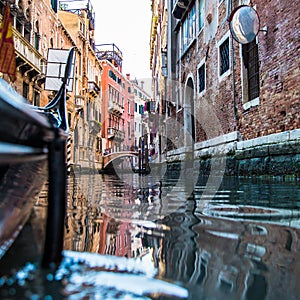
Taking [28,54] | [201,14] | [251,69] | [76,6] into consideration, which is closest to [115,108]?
[76,6]

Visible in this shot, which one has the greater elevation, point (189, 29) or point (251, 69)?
point (189, 29)

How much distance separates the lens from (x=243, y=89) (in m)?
6.36

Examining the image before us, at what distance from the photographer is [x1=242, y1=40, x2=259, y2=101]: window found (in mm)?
5980

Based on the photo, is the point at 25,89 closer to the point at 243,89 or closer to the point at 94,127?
the point at 243,89

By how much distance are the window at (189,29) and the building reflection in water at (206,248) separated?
9574 mm

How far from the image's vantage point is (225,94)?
731 cm

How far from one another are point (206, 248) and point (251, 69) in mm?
5715

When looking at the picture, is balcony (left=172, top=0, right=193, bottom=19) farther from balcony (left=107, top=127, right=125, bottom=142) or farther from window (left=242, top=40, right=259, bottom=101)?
balcony (left=107, top=127, right=125, bottom=142)

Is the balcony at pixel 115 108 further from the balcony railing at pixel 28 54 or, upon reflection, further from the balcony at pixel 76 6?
the balcony railing at pixel 28 54

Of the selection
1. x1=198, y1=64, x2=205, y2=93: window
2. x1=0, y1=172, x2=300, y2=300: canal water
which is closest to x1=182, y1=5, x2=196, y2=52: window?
x1=198, y1=64, x2=205, y2=93: window

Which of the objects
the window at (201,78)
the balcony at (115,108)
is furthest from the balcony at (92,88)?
the window at (201,78)

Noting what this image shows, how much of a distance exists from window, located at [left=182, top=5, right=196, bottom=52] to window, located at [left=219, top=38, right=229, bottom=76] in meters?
2.75

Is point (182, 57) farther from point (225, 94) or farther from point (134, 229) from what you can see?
point (134, 229)

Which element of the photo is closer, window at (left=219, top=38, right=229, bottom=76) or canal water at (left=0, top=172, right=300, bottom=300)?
canal water at (left=0, top=172, right=300, bottom=300)
